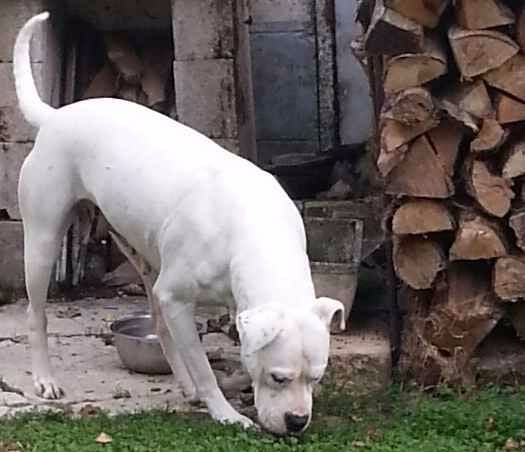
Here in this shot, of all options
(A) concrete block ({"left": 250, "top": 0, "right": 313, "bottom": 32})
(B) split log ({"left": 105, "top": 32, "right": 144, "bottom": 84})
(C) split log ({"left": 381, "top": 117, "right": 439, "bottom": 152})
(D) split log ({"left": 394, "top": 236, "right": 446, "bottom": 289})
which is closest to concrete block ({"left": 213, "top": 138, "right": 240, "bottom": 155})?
(B) split log ({"left": 105, "top": 32, "right": 144, "bottom": 84})

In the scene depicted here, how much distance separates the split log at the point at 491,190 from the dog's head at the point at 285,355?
876 mm

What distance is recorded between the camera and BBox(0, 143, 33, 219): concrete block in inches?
271

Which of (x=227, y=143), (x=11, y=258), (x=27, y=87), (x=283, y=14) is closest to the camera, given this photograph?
(x=27, y=87)

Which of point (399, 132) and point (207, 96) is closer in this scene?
point (399, 132)

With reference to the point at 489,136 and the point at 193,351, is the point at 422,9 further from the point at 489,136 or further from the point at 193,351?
the point at 193,351

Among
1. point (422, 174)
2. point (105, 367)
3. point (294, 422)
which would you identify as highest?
point (422, 174)

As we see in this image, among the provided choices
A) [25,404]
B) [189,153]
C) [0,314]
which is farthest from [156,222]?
[0,314]

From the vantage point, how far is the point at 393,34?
4.72 meters

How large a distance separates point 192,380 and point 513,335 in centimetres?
125

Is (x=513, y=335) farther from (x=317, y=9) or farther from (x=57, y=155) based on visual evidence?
(x=317, y=9)

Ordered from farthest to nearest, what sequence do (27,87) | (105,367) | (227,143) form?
(227,143) → (105,367) → (27,87)

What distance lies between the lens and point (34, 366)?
530 cm

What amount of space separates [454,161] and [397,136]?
24 cm

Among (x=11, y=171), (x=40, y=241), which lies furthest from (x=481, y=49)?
(x=11, y=171)
